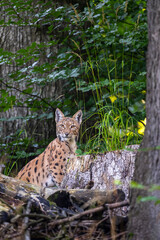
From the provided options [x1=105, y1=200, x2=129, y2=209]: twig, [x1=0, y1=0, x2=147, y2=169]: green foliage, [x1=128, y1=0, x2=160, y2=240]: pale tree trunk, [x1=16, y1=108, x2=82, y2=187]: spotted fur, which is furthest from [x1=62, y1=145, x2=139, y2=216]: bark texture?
[x1=16, y1=108, x2=82, y2=187]: spotted fur

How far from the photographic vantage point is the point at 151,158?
196cm

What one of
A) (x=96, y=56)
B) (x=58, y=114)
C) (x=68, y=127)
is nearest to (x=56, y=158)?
(x=68, y=127)

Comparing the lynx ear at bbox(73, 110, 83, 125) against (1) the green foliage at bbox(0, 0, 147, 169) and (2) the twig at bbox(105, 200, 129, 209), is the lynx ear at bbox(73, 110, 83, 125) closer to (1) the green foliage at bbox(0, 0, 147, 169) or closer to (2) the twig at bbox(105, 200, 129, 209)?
(1) the green foliage at bbox(0, 0, 147, 169)

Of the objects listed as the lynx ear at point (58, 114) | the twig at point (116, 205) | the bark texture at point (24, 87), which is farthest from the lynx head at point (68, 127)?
the twig at point (116, 205)

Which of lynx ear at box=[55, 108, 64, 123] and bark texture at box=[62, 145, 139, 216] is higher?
lynx ear at box=[55, 108, 64, 123]

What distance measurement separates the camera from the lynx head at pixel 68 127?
18.6ft

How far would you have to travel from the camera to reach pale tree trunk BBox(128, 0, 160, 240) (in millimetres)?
1915

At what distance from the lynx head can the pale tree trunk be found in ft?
11.9

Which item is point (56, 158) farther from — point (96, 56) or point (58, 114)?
point (96, 56)

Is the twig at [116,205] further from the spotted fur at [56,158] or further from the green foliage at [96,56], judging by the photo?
the spotted fur at [56,158]

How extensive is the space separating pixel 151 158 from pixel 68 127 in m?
3.78

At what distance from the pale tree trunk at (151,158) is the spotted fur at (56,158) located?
355 cm

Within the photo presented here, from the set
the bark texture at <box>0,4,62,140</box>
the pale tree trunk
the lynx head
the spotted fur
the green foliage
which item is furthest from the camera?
the bark texture at <box>0,4,62,140</box>

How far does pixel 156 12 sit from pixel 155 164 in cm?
93
